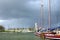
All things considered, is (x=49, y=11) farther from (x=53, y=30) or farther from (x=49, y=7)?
(x=53, y=30)

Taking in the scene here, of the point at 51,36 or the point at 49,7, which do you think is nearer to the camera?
the point at 51,36

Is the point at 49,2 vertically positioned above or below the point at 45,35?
above

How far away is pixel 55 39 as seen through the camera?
71.2 metres

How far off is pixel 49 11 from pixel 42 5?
84.5 feet

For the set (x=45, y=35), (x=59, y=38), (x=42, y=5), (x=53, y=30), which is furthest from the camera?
(x=42, y=5)

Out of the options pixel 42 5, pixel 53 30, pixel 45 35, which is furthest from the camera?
pixel 42 5

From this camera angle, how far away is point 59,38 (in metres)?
69.2

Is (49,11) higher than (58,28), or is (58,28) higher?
(49,11)

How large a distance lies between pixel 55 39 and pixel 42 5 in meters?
34.2

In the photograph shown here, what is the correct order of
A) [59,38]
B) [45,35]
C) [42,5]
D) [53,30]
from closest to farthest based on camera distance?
1. [59,38]
2. [45,35]
3. [53,30]
4. [42,5]

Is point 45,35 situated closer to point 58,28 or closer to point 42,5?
point 58,28

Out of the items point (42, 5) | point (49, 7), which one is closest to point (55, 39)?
point (49, 7)

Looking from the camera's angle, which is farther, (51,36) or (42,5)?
(42,5)

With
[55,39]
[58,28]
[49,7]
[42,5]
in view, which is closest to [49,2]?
[49,7]
